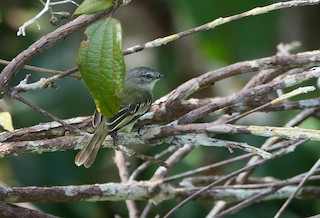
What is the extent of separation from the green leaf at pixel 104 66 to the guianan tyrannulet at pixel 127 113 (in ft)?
0.95

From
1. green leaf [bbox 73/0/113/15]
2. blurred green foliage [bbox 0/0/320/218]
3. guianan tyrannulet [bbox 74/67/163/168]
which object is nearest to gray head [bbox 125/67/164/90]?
guianan tyrannulet [bbox 74/67/163/168]

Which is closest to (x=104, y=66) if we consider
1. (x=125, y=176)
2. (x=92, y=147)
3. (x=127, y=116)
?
(x=92, y=147)

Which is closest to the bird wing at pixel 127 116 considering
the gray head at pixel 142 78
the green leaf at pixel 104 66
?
the gray head at pixel 142 78

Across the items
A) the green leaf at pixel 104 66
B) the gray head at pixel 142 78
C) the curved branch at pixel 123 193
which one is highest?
the gray head at pixel 142 78

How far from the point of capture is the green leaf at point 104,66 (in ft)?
8.69

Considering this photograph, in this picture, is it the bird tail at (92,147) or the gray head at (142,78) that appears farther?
the gray head at (142,78)

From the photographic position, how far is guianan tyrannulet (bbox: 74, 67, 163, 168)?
3.28m

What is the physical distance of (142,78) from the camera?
4414 millimetres

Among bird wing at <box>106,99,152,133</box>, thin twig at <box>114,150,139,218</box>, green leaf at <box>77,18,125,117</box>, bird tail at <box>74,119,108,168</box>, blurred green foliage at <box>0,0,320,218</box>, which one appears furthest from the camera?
blurred green foliage at <box>0,0,320,218</box>

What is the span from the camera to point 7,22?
595 cm

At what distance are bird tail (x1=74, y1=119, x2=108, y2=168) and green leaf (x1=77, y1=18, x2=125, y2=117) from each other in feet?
1.85

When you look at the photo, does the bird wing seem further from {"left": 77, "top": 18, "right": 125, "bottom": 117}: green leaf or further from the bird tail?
{"left": 77, "top": 18, "right": 125, "bottom": 117}: green leaf

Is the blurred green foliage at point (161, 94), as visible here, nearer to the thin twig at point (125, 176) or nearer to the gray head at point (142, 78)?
the gray head at point (142, 78)

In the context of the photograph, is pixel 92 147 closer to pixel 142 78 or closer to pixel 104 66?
pixel 104 66
